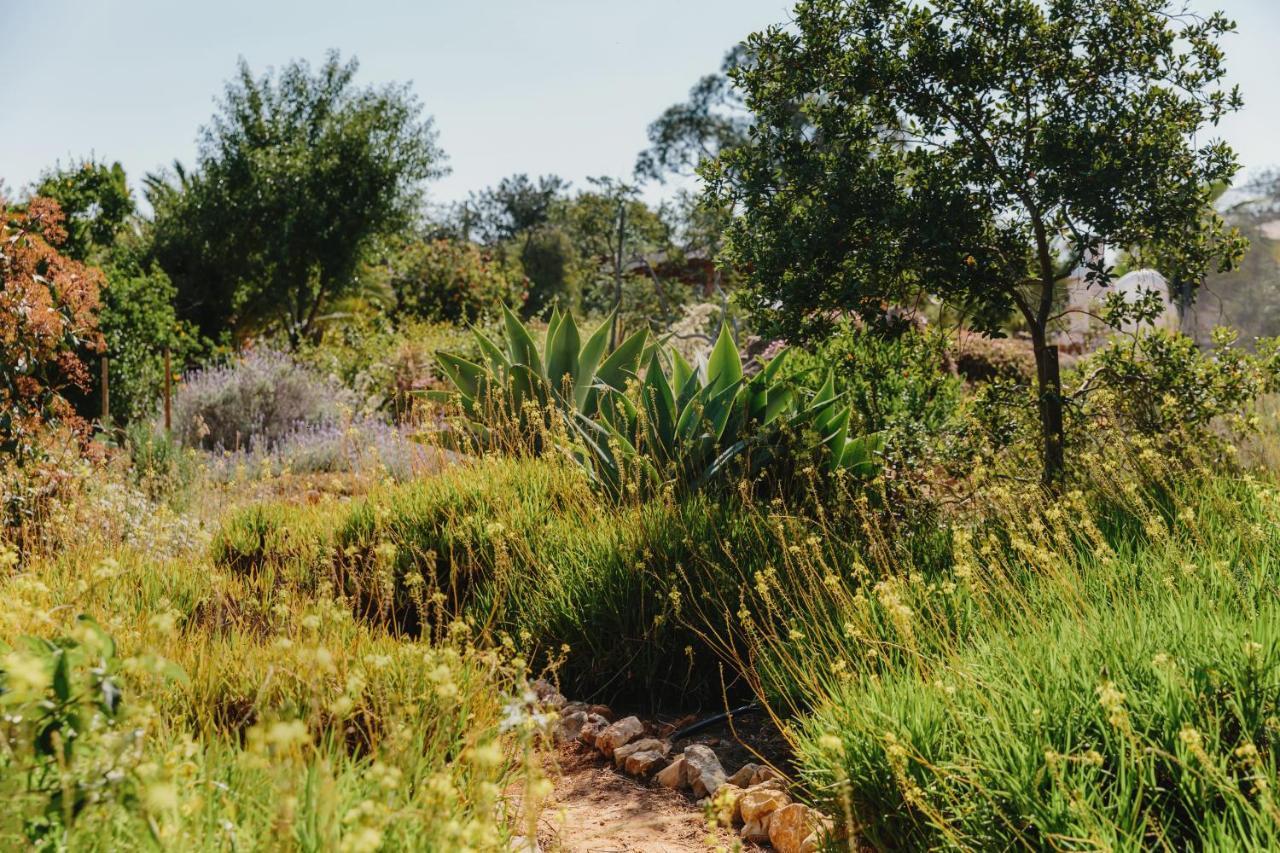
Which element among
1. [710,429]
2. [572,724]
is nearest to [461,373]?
[710,429]

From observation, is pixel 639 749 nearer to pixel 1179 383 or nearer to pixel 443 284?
pixel 1179 383

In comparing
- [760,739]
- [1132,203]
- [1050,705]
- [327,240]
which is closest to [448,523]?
[760,739]

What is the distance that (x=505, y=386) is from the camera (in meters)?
6.53

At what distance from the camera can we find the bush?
11055 millimetres

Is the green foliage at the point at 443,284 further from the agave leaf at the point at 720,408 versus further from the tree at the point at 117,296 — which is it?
the agave leaf at the point at 720,408

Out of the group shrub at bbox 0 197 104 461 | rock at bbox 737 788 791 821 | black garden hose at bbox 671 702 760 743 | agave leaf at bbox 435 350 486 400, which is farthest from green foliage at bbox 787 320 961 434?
shrub at bbox 0 197 104 461

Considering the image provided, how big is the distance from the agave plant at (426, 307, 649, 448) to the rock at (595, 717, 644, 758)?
3.08 meters

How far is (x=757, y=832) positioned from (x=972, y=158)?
13.0 ft

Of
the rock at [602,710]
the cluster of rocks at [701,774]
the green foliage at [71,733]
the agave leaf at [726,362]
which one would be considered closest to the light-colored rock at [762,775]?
the cluster of rocks at [701,774]

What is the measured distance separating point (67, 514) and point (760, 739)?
3795 millimetres

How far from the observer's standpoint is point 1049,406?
554 centimetres

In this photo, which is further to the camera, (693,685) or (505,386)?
(505,386)

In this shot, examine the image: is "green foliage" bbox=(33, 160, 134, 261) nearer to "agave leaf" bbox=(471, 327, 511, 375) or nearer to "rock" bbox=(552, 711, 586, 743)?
"agave leaf" bbox=(471, 327, 511, 375)

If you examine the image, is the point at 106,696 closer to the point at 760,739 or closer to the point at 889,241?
the point at 760,739
